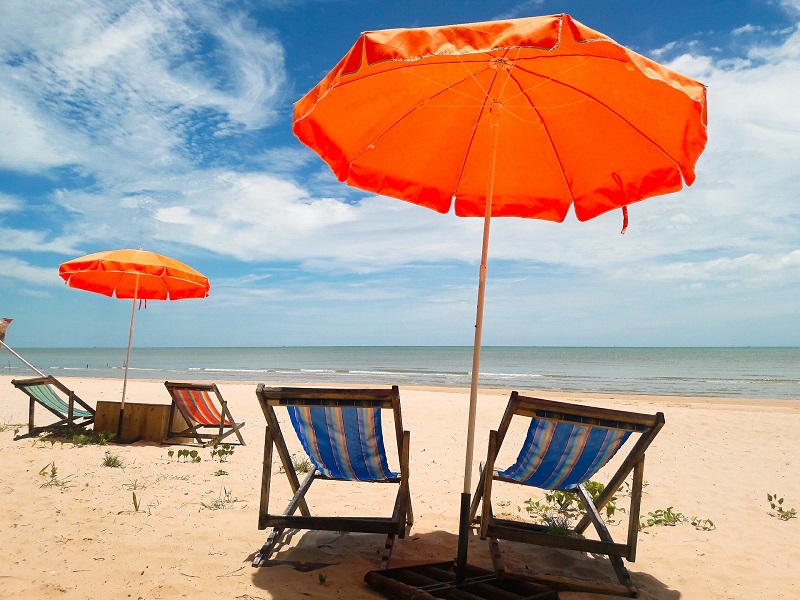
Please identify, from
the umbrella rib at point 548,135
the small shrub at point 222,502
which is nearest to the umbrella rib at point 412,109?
the umbrella rib at point 548,135

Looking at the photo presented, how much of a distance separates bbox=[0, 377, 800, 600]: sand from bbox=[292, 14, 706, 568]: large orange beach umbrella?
3.60 feet

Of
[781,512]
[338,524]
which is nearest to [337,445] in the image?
[338,524]

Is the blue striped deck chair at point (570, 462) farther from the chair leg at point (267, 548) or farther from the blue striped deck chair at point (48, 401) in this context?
the blue striped deck chair at point (48, 401)

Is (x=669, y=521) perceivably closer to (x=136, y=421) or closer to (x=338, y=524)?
(x=338, y=524)

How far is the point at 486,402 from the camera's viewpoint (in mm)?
13828

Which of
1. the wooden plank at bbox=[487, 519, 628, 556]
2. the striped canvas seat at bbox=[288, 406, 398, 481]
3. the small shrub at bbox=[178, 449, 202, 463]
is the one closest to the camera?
the wooden plank at bbox=[487, 519, 628, 556]

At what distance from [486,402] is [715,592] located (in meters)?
11.0

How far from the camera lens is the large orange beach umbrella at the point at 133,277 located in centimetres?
614

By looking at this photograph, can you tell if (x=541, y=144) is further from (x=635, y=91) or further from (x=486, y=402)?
(x=486, y=402)

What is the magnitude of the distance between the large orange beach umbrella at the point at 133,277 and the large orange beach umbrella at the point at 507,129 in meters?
3.91

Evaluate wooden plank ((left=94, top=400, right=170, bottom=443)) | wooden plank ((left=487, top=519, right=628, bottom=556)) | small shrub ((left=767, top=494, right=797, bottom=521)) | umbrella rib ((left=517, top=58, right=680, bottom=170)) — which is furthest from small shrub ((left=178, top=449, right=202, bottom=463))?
small shrub ((left=767, top=494, right=797, bottom=521))

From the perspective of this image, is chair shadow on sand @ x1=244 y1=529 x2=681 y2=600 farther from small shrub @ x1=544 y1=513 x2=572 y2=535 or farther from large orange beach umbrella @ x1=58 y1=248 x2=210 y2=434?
large orange beach umbrella @ x1=58 y1=248 x2=210 y2=434

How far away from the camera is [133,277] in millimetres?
7840

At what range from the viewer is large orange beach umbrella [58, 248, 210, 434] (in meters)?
6.14
